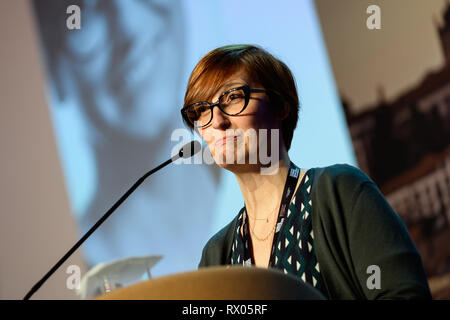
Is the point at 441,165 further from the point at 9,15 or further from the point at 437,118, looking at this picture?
the point at 9,15

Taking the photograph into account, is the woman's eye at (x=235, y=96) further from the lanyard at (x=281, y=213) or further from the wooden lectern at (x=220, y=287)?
the wooden lectern at (x=220, y=287)

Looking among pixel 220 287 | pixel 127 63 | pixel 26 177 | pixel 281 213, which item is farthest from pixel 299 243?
pixel 26 177

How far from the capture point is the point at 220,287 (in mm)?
637

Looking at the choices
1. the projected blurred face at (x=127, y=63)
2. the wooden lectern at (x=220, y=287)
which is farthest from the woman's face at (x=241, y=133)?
the projected blurred face at (x=127, y=63)

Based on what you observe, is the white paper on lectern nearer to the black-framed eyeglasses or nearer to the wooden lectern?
the black-framed eyeglasses

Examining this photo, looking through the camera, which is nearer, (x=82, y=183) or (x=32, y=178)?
(x=82, y=183)

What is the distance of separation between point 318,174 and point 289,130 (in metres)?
0.20

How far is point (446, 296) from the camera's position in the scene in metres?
3.08

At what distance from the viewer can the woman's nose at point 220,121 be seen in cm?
124

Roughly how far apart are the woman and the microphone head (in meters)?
0.08

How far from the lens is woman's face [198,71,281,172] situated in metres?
1.25

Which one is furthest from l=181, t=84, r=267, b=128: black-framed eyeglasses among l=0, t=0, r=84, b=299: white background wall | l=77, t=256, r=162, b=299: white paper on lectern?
l=0, t=0, r=84, b=299: white background wall

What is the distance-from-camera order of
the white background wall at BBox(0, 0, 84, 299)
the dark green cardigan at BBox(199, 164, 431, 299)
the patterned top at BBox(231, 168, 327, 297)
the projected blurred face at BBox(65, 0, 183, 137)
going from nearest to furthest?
the dark green cardigan at BBox(199, 164, 431, 299)
the patterned top at BBox(231, 168, 327, 297)
the projected blurred face at BBox(65, 0, 183, 137)
the white background wall at BBox(0, 0, 84, 299)

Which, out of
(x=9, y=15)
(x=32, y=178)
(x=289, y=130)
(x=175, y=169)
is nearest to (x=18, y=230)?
(x=32, y=178)
